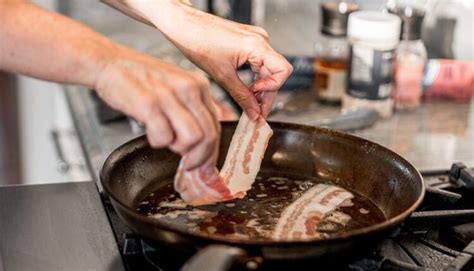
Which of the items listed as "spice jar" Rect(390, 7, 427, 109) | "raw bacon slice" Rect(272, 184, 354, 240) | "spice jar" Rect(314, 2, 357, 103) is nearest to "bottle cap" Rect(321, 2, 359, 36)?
"spice jar" Rect(314, 2, 357, 103)

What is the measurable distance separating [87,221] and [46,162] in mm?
1107

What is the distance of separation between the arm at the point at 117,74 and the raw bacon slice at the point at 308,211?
147mm

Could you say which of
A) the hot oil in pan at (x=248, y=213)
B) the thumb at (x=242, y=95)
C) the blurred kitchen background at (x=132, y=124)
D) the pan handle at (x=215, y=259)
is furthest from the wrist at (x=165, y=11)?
the pan handle at (x=215, y=259)

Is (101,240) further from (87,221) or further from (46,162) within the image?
(46,162)

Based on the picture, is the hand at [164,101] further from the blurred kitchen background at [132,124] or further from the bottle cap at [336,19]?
the bottle cap at [336,19]

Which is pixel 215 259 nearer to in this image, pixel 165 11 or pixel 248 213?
pixel 248 213

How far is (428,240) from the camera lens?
0.99 metres

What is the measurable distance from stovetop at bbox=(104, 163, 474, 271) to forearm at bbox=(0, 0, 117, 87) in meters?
0.19

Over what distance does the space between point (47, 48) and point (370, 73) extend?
0.89 meters

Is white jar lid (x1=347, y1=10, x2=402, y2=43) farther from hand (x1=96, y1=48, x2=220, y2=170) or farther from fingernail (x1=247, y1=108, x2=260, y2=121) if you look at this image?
hand (x1=96, y1=48, x2=220, y2=170)

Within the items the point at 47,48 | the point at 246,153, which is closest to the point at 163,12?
the point at 246,153

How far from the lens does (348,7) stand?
1.66 metres

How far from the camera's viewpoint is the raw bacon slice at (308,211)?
2.97ft

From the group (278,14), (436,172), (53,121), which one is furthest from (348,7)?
(53,121)
